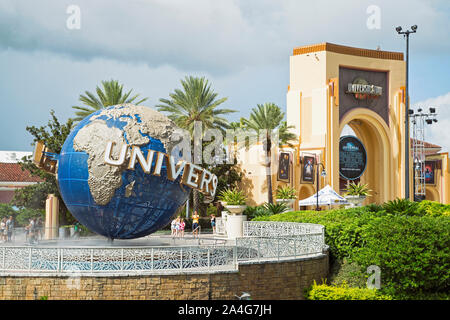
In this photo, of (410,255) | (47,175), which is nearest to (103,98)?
(47,175)

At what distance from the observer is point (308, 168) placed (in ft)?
159

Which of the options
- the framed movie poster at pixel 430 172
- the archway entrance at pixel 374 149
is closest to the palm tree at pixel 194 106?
the archway entrance at pixel 374 149

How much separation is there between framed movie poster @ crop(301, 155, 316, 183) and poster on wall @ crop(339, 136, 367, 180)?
5.73 meters

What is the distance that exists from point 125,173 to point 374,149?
144ft

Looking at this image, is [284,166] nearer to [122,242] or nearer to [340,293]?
[122,242]

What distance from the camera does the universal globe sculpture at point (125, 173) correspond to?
15.4 m

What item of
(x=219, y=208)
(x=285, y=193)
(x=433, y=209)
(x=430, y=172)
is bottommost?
(x=219, y=208)

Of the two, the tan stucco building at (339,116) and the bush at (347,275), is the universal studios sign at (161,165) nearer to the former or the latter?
the bush at (347,275)

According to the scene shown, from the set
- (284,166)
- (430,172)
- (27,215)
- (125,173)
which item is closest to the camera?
(125,173)

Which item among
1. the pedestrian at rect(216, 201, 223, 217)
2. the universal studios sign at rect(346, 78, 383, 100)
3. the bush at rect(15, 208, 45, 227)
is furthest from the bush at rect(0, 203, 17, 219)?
the universal studios sign at rect(346, 78, 383, 100)

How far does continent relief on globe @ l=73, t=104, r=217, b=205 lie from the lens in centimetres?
1538

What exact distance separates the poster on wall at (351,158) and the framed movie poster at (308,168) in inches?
226

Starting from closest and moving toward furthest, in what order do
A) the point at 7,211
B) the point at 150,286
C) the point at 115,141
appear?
the point at 150,286, the point at 115,141, the point at 7,211

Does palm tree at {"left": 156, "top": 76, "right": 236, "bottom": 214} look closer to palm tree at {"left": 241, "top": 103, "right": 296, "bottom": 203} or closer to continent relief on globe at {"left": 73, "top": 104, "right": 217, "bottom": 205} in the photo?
palm tree at {"left": 241, "top": 103, "right": 296, "bottom": 203}
